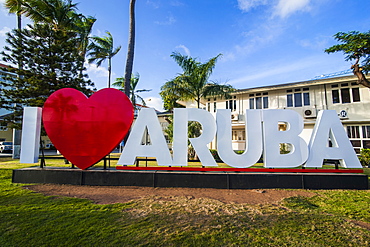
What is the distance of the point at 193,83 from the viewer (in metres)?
17.5

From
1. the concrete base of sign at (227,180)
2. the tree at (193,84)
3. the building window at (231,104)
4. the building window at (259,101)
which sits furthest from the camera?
the building window at (231,104)

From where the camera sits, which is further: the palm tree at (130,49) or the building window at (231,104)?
the building window at (231,104)

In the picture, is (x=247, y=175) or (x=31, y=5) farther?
(x=31, y=5)

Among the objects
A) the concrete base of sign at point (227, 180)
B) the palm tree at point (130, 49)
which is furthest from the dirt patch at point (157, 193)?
the palm tree at point (130, 49)

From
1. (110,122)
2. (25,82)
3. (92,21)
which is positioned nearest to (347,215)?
(110,122)

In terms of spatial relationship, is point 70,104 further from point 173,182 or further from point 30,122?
point 173,182

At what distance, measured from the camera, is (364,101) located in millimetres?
16281

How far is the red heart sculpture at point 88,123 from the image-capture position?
7590mm

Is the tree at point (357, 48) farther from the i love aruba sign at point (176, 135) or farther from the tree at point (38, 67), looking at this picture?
the tree at point (38, 67)

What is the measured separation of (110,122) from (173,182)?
3121mm

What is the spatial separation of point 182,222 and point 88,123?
5156 mm

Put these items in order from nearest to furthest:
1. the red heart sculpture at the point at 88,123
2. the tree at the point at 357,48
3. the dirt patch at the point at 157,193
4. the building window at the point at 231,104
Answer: the dirt patch at the point at 157,193
the red heart sculpture at the point at 88,123
the tree at the point at 357,48
the building window at the point at 231,104

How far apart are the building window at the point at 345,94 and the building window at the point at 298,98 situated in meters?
1.96

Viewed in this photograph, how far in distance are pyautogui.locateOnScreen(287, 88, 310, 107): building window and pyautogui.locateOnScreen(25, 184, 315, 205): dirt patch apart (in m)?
14.0
